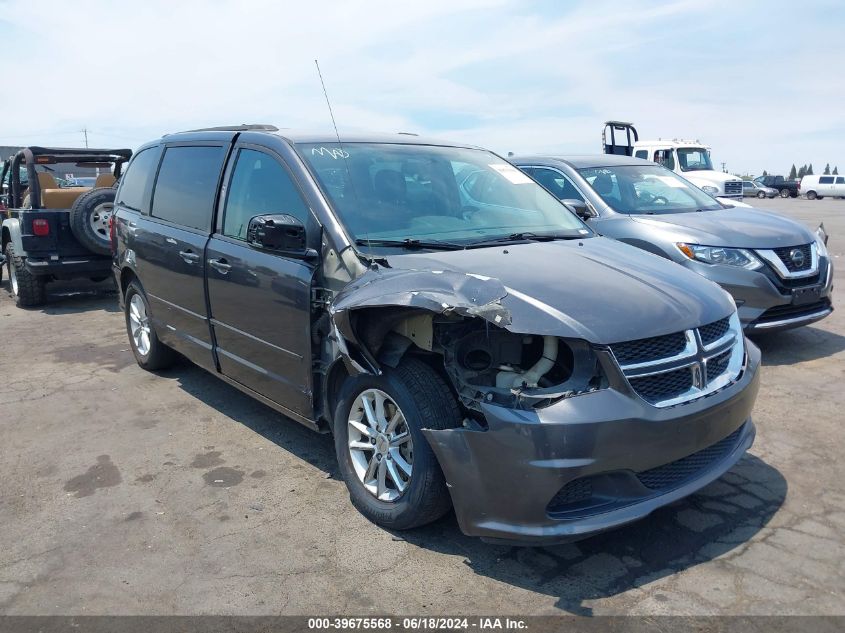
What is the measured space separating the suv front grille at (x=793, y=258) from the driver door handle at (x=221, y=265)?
15.0ft

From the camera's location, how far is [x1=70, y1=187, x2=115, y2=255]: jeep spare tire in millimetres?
9281

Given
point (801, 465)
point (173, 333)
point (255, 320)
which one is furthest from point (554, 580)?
point (173, 333)

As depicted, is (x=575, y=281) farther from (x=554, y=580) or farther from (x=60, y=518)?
(x=60, y=518)

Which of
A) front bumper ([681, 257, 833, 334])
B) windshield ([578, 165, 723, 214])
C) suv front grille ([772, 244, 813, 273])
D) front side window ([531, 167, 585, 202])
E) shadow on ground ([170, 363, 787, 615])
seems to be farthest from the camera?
front side window ([531, 167, 585, 202])

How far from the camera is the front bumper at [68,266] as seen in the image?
30.7 feet

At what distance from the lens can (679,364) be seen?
10.3 ft

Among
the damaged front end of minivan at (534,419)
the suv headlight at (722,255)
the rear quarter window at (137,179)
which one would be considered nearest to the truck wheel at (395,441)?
the damaged front end of minivan at (534,419)

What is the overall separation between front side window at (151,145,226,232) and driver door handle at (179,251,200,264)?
0.60 feet

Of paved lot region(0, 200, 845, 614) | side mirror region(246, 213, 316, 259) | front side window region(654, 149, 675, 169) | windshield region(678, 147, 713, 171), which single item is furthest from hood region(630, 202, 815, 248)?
windshield region(678, 147, 713, 171)

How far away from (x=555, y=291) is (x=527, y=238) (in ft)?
3.28

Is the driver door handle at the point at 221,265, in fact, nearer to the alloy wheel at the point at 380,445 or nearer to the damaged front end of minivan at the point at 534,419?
the alloy wheel at the point at 380,445

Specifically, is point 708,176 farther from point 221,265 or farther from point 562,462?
point 562,462

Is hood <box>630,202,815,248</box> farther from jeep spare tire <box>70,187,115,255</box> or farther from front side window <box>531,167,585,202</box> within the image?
jeep spare tire <box>70,187,115,255</box>

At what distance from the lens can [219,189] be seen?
476 centimetres
